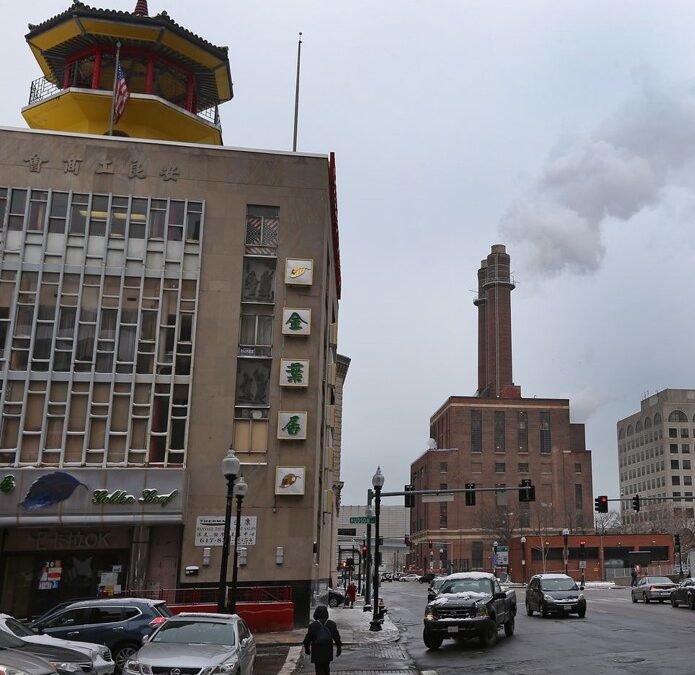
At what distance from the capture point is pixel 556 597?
32.7 meters

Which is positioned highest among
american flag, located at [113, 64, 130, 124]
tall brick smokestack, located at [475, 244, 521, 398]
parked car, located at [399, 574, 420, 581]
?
tall brick smokestack, located at [475, 244, 521, 398]

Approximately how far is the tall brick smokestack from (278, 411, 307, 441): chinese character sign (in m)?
101

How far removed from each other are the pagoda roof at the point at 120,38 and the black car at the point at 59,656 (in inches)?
1297

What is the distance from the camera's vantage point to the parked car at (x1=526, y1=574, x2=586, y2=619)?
32469 mm

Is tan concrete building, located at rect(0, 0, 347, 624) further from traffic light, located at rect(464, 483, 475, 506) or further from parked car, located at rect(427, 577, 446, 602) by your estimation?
traffic light, located at rect(464, 483, 475, 506)

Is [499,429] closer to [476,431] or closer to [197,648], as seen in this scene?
[476,431]

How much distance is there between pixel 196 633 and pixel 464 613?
32.6 ft

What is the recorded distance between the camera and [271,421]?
1334 inches

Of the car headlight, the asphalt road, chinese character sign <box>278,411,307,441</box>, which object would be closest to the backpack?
the car headlight

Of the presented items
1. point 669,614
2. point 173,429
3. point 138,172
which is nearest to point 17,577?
point 173,429

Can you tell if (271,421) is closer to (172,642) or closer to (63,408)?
(63,408)

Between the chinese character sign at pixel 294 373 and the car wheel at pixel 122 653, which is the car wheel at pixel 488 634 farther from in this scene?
the chinese character sign at pixel 294 373

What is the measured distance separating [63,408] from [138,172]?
10766 millimetres

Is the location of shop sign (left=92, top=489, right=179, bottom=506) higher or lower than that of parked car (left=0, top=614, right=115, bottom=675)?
higher
